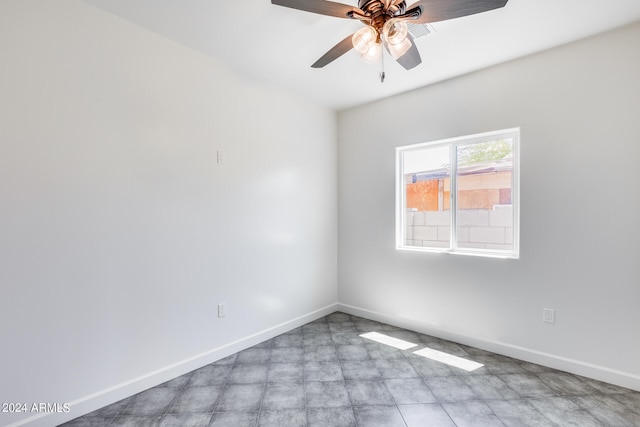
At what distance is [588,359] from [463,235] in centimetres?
129

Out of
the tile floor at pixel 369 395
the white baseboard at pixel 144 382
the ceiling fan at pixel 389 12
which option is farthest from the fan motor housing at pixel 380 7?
the white baseboard at pixel 144 382

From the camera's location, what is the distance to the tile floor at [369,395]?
1.76 metres

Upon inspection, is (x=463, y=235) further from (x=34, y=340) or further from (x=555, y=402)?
(x=34, y=340)

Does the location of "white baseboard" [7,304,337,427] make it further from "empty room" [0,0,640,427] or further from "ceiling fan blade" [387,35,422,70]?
"ceiling fan blade" [387,35,422,70]

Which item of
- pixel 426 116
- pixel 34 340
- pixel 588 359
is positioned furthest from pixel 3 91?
pixel 588 359

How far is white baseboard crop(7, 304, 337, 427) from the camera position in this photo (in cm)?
168

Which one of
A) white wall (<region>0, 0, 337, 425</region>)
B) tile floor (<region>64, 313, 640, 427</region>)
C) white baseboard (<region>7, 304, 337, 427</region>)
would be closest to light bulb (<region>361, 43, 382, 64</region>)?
white wall (<region>0, 0, 337, 425</region>)

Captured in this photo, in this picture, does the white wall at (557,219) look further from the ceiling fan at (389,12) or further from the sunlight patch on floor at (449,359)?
the ceiling fan at (389,12)

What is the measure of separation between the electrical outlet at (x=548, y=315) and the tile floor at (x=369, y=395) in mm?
387

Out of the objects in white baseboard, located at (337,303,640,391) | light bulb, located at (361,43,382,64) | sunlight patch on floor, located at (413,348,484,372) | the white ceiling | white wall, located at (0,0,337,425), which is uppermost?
the white ceiling

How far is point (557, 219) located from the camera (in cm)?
230

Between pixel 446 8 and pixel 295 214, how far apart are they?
226 centimetres

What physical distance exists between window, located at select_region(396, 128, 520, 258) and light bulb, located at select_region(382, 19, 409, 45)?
1.59 meters

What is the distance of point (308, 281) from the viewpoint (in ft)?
11.2
